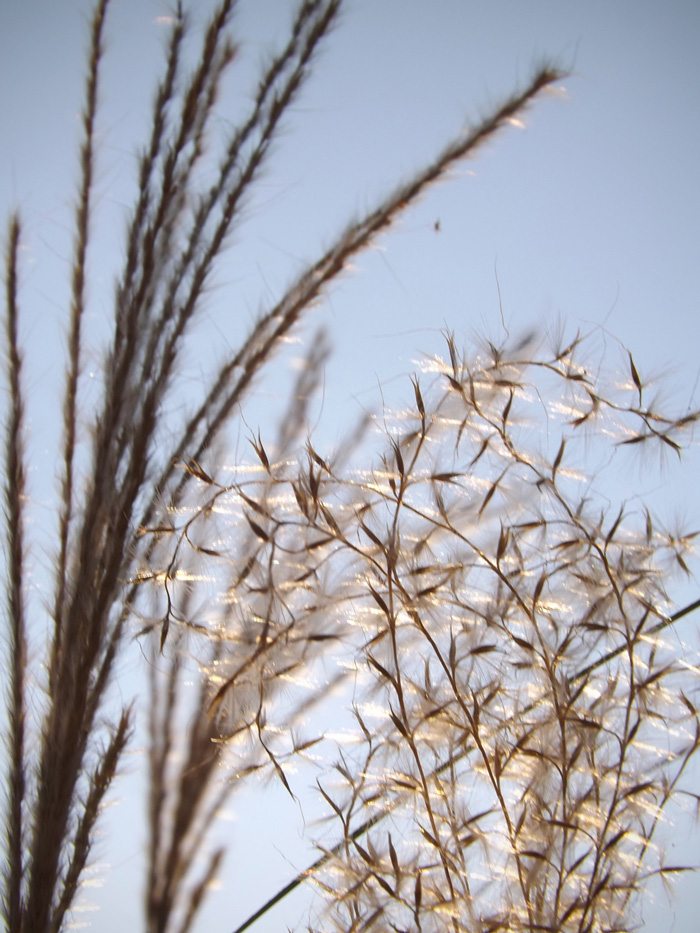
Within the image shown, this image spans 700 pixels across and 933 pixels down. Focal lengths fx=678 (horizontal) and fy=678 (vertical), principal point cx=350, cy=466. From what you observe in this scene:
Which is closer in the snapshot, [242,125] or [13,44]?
[242,125]

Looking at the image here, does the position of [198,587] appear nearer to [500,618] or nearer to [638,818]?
[500,618]

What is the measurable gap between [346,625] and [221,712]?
4.4 inches

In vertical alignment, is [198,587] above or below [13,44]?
below

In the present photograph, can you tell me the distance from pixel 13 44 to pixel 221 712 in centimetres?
80

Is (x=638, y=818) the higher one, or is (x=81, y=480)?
(x=81, y=480)

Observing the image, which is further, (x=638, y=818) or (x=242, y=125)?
(x=242, y=125)

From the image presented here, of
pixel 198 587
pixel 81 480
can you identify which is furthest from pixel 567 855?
pixel 81 480

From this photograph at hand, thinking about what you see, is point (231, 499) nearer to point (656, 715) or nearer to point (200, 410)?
point (200, 410)

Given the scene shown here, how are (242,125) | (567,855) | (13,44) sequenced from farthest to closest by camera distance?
(13,44), (242,125), (567,855)

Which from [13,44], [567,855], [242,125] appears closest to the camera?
[567,855]

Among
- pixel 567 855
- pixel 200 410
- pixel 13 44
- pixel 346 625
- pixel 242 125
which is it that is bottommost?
pixel 567 855

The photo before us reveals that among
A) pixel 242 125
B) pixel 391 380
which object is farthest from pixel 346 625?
pixel 242 125

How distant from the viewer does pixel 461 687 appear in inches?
18.4

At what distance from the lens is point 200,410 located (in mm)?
548
